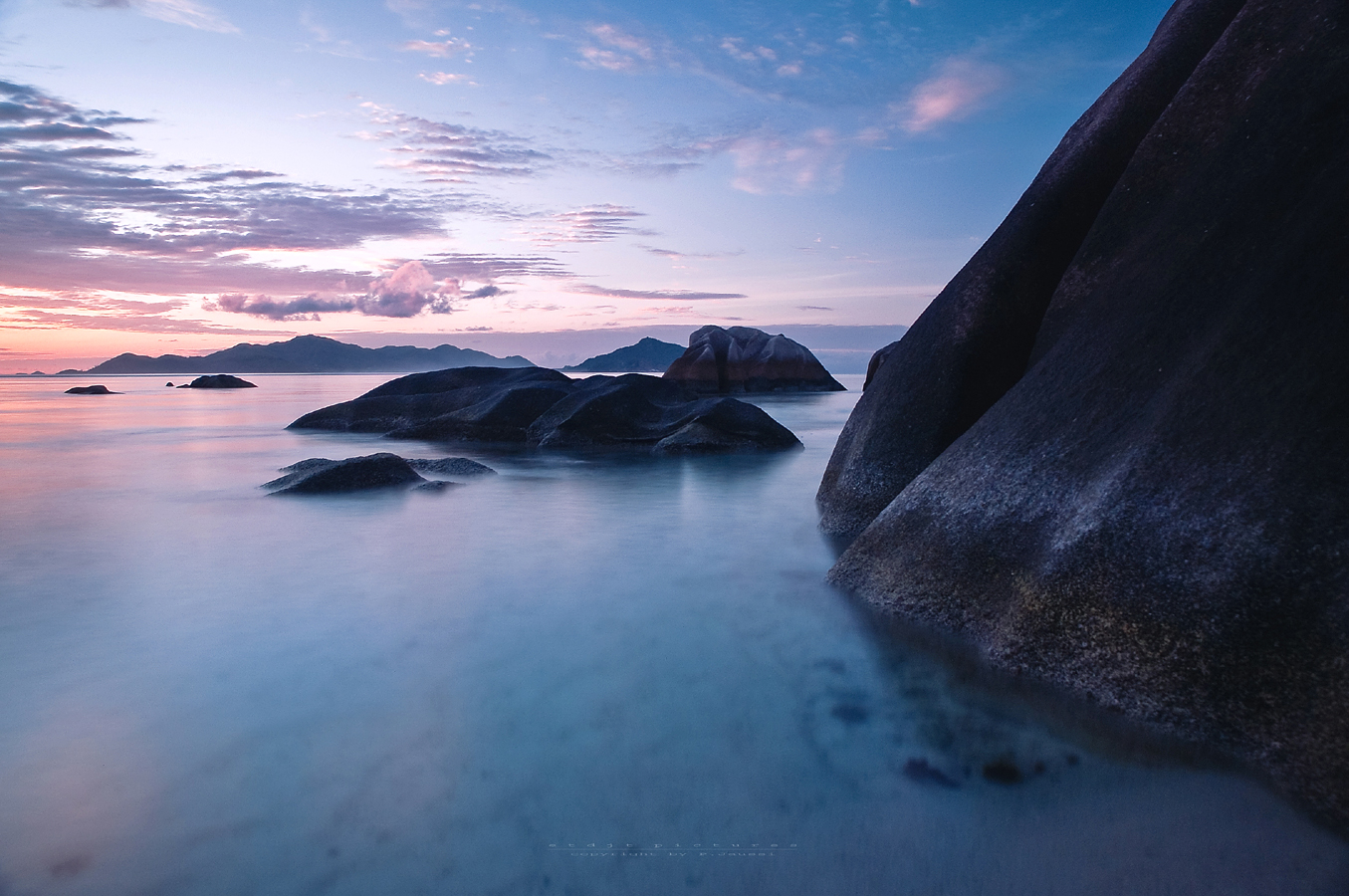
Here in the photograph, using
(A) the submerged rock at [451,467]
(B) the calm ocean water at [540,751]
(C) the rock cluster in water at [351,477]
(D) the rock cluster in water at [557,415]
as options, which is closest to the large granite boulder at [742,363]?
(D) the rock cluster in water at [557,415]

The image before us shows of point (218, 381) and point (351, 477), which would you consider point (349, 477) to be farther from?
point (218, 381)

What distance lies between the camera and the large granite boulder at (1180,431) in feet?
12.3

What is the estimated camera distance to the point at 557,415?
2058cm

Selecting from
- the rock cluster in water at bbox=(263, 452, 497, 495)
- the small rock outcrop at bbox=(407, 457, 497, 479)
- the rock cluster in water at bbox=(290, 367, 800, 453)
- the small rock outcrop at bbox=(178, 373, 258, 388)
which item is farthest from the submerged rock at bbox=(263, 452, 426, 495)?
the small rock outcrop at bbox=(178, 373, 258, 388)

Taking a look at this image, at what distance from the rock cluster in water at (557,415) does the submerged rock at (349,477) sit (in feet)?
23.1

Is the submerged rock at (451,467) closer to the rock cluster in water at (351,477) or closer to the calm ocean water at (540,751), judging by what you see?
the rock cluster in water at (351,477)

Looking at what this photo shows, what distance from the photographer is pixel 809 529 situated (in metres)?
9.88

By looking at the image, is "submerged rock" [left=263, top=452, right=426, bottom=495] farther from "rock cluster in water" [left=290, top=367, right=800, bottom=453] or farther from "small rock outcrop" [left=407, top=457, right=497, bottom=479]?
"rock cluster in water" [left=290, top=367, right=800, bottom=453]

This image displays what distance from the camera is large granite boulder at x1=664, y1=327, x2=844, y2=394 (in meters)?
49.5

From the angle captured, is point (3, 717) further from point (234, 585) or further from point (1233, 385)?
point (1233, 385)

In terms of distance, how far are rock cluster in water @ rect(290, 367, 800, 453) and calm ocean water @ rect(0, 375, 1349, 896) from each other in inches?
423

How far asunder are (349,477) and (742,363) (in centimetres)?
4079

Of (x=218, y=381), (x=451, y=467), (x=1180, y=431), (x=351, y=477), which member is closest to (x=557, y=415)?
(x=451, y=467)

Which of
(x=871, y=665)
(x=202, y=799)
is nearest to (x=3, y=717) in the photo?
(x=202, y=799)
